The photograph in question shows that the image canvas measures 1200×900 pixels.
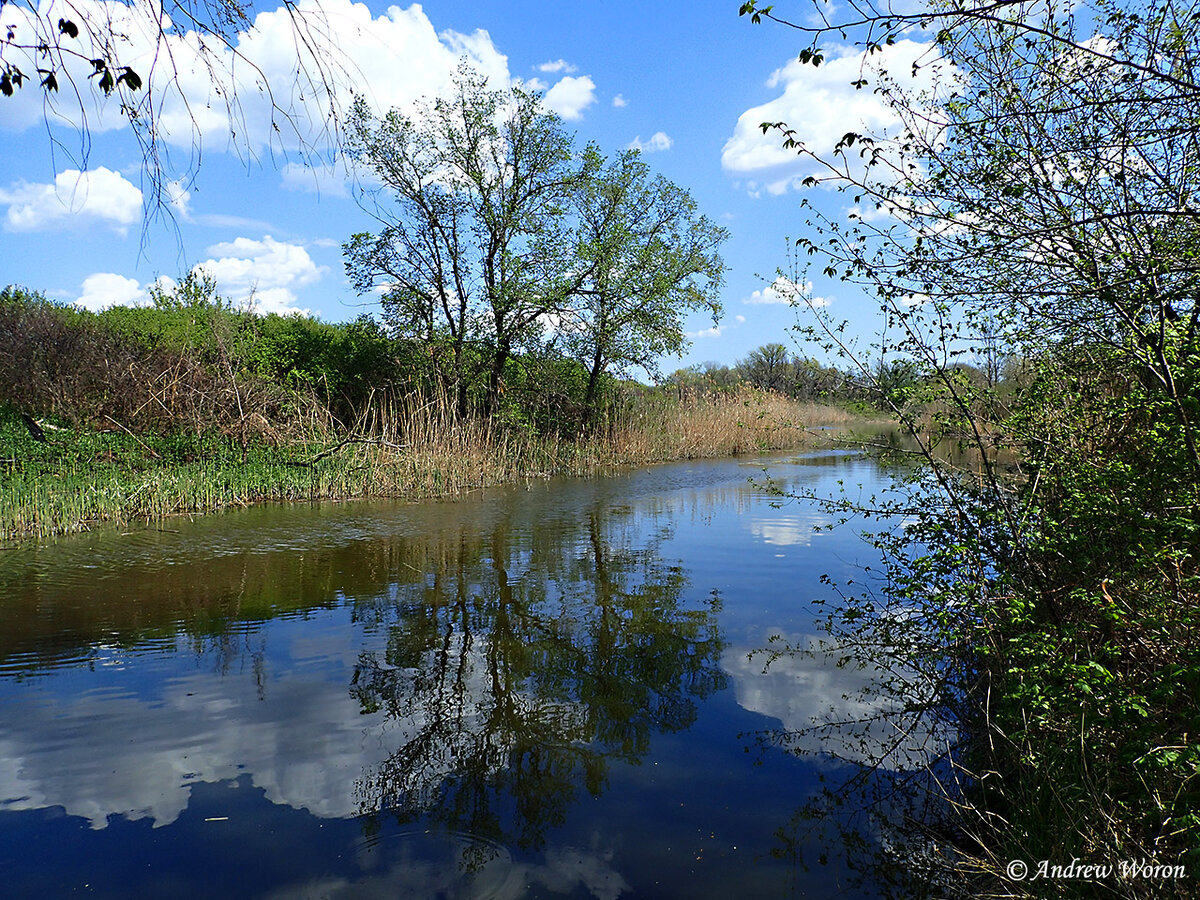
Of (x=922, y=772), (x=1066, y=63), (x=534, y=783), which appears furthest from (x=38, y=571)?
(x=1066, y=63)

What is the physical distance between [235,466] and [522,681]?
1041 cm

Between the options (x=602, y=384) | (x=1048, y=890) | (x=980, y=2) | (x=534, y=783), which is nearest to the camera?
(x=1048, y=890)

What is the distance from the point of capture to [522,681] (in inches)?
202

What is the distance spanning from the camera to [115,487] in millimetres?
10984

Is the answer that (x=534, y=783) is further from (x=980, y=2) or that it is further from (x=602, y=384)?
(x=602, y=384)

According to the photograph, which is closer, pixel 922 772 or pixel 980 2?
pixel 980 2

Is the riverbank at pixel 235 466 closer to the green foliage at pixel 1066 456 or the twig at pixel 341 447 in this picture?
the twig at pixel 341 447

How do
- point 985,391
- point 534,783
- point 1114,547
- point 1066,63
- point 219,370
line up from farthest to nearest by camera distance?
point 219,370 < point 985,391 < point 1066,63 < point 534,783 < point 1114,547

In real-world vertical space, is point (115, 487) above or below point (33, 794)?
above

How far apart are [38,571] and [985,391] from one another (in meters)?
8.77
